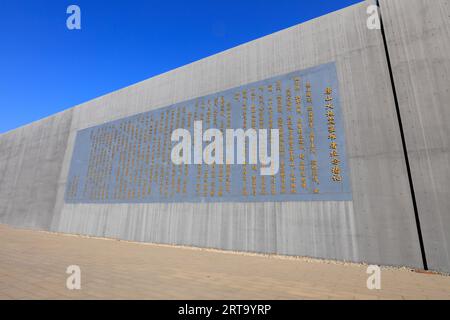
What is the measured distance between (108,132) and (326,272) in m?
9.57

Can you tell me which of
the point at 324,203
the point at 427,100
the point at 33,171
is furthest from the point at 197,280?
the point at 33,171

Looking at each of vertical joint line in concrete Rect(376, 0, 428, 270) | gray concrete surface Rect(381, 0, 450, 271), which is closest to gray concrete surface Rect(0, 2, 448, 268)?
vertical joint line in concrete Rect(376, 0, 428, 270)

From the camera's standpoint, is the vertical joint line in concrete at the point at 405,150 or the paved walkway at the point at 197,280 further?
the vertical joint line in concrete at the point at 405,150

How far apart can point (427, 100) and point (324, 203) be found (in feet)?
9.60

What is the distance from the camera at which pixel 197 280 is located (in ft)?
11.2

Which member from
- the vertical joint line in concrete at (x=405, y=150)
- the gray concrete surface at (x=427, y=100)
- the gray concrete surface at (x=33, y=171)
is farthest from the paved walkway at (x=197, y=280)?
the gray concrete surface at (x=33, y=171)

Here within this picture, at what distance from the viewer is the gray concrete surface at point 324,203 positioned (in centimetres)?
506

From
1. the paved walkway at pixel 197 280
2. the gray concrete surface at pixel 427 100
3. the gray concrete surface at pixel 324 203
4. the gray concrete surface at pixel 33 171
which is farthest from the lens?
the gray concrete surface at pixel 33 171

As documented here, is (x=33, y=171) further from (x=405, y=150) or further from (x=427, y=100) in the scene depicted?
(x=427, y=100)

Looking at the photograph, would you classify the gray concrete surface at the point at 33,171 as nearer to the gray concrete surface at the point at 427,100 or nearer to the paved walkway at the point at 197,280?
the paved walkway at the point at 197,280

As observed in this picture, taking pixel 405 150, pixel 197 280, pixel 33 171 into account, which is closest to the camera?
pixel 197 280

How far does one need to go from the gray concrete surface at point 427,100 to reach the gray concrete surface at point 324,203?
24 cm

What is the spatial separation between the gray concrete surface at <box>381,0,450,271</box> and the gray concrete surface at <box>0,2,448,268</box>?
0.24 metres

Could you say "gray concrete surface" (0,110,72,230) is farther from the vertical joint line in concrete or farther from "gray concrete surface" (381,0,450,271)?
"gray concrete surface" (381,0,450,271)
